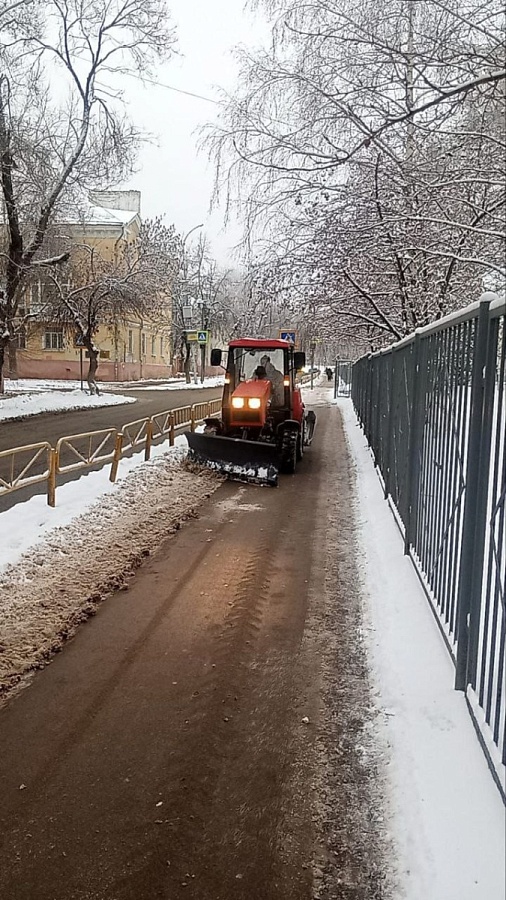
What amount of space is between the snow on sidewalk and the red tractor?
6415 mm

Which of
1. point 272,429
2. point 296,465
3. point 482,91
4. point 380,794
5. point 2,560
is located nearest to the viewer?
point 380,794

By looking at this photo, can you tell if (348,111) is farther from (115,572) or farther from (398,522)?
(115,572)

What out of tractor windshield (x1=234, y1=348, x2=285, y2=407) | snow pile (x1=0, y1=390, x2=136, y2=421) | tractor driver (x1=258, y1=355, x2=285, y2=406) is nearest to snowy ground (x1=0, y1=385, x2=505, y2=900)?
tractor driver (x1=258, y1=355, x2=285, y2=406)

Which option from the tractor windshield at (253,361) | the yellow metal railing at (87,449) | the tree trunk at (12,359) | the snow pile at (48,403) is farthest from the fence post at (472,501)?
the tree trunk at (12,359)

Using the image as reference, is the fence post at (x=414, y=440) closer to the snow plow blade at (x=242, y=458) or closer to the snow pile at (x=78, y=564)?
the snow pile at (x=78, y=564)

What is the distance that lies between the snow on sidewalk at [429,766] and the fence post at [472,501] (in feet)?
1.18

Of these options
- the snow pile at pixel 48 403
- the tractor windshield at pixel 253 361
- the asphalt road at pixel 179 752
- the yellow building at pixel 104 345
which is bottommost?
the asphalt road at pixel 179 752

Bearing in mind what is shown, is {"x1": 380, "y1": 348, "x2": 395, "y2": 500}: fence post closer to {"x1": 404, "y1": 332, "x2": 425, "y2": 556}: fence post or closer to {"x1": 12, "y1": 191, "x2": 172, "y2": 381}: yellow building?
{"x1": 404, "y1": 332, "x2": 425, "y2": 556}: fence post

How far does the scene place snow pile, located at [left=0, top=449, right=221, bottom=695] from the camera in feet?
16.5

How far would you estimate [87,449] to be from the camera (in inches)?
602

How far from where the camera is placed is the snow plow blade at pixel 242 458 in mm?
12039

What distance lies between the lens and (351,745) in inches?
147

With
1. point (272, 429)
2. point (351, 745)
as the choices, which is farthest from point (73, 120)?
point (351, 745)

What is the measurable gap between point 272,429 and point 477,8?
8078 millimetres
